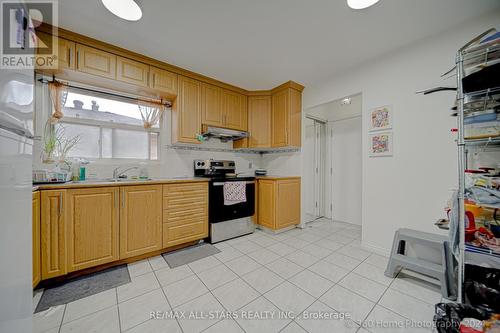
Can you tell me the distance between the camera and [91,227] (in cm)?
175

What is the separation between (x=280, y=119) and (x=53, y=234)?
312 cm

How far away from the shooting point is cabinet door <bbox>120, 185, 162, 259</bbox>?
192cm

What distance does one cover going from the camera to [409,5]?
153 centimetres

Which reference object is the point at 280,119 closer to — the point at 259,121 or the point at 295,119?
the point at 295,119

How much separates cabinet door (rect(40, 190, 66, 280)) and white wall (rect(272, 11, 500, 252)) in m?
3.31

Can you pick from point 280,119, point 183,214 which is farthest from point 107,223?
point 280,119

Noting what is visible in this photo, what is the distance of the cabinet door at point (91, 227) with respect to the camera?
1655 mm

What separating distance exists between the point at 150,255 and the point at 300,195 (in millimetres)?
2439

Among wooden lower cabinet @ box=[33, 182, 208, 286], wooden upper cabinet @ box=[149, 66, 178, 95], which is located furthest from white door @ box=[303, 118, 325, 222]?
wooden upper cabinet @ box=[149, 66, 178, 95]

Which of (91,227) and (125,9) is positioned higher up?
(125,9)

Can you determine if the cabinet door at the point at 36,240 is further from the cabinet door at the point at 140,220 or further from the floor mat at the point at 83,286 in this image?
the cabinet door at the point at 140,220

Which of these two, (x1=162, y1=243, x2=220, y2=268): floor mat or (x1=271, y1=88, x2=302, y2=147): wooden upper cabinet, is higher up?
(x1=271, y1=88, x2=302, y2=147): wooden upper cabinet

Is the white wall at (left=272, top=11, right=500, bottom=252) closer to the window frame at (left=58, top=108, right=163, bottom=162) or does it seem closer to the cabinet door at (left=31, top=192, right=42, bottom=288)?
the window frame at (left=58, top=108, right=163, bottom=162)

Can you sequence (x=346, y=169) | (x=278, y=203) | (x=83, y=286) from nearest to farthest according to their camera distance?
(x=83, y=286) → (x=278, y=203) → (x=346, y=169)
